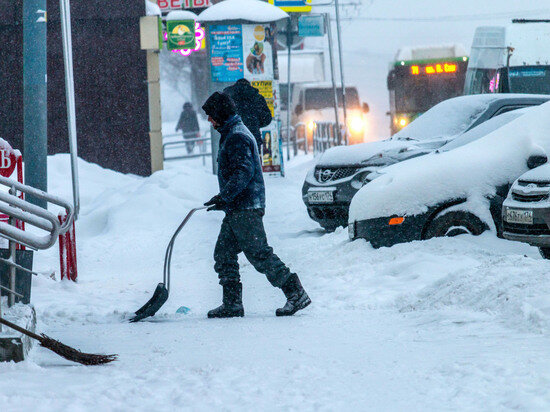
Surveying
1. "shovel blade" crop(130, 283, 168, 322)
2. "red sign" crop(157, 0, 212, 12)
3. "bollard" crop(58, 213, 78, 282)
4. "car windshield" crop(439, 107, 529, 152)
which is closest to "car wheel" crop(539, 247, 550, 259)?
"car windshield" crop(439, 107, 529, 152)

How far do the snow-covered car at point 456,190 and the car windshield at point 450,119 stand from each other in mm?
2550

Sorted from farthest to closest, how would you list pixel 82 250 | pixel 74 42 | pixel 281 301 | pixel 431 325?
pixel 74 42
pixel 82 250
pixel 281 301
pixel 431 325

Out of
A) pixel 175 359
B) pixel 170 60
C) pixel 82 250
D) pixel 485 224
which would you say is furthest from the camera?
pixel 170 60

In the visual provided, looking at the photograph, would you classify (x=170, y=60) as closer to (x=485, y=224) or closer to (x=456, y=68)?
(x=456, y=68)

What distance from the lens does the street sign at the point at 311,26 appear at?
96.5 feet

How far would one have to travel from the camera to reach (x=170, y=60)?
211 ft

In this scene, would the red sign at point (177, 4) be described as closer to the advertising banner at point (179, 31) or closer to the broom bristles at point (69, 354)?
the advertising banner at point (179, 31)

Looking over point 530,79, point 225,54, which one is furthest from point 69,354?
point 530,79

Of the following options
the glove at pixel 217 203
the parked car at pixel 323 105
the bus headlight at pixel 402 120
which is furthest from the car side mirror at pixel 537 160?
the parked car at pixel 323 105

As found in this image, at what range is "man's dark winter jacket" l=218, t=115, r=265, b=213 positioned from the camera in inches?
267

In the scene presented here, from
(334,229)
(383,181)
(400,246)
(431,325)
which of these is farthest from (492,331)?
(334,229)

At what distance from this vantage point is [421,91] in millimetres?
27281

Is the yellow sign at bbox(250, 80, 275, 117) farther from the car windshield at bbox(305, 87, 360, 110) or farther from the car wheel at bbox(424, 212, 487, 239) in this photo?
the car windshield at bbox(305, 87, 360, 110)

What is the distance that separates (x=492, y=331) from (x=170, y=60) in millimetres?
60006
